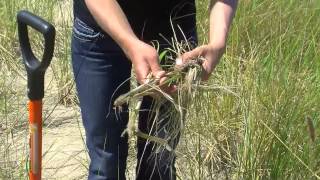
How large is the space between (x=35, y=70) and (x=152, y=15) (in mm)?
446

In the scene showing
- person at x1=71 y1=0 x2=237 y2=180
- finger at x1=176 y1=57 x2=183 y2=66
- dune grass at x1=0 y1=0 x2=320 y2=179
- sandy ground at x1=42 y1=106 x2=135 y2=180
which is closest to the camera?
finger at x1=176 y1=57 x2=183 y2=66

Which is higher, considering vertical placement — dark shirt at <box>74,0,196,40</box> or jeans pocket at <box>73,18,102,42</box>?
dark shirt at <box>74,0,196,40</box>

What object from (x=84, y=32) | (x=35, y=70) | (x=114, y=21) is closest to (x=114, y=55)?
(x=84, y=32)

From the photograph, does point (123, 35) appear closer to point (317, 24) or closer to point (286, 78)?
point (286, 78)

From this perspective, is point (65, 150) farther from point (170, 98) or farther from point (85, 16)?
point (170, 98)

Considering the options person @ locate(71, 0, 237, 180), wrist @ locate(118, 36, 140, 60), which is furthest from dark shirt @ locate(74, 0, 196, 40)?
wrist @ locate(118, 36, 140, 60)

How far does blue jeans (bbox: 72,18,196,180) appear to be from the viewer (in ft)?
6.10

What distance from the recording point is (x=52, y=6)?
386 cm

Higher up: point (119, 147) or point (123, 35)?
point (123, 35)

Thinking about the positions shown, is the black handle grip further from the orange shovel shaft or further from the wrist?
the wrist

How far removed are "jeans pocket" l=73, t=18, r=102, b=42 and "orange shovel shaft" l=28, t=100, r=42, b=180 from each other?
0.31 m

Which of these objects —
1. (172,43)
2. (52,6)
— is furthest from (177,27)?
(52,6)

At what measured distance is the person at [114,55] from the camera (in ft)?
6.03

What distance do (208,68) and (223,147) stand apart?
2.98 ft
